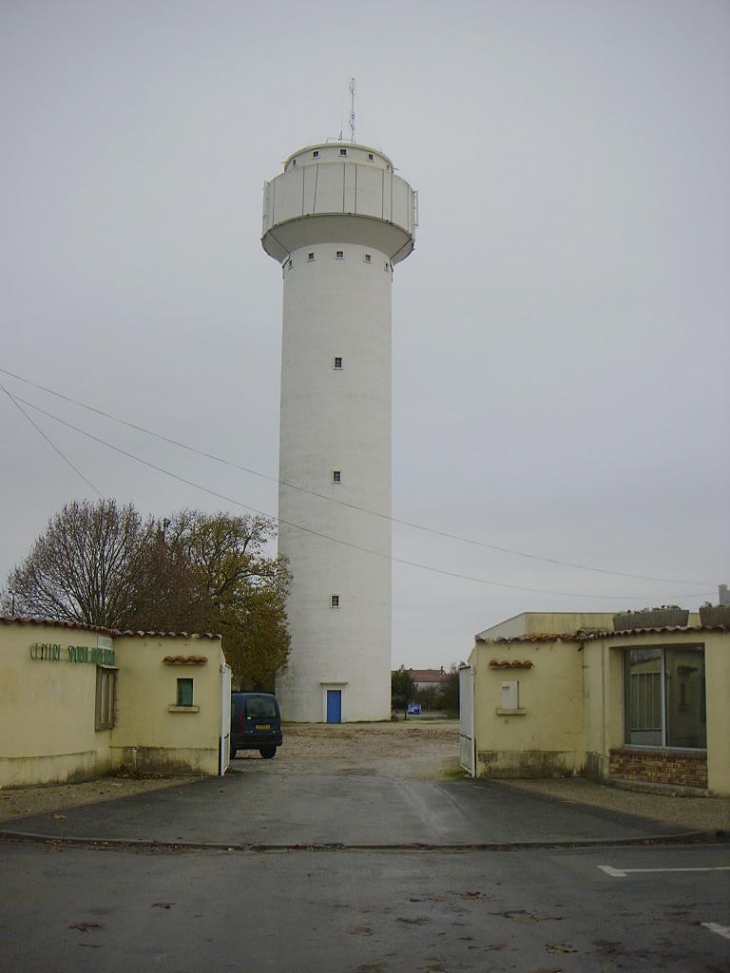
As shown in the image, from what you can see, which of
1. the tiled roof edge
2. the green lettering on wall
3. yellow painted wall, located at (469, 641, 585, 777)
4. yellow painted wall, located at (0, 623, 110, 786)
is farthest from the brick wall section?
the green lettering on wall

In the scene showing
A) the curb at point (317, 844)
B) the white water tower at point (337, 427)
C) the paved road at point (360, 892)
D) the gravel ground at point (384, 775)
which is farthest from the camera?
the white water tower at point (337, 427)

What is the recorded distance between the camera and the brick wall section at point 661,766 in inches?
732

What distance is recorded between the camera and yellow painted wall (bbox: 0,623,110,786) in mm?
19250

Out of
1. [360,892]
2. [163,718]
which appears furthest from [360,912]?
[163,718]

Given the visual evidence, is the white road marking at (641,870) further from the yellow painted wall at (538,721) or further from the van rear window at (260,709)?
the van rear window at (260,709)

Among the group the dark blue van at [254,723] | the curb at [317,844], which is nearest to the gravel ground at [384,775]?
the dark blue van at [254,723]

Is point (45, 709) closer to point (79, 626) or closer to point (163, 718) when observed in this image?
Result: point (79, 626)

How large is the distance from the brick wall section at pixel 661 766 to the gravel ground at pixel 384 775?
37 centimetres

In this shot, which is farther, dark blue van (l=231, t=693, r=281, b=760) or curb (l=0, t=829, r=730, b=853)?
dark blue van (l=231, t=693, r=281, b=760)

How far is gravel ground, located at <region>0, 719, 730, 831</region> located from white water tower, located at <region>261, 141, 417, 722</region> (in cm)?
844

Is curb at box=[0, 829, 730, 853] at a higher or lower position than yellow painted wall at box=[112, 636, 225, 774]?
lower

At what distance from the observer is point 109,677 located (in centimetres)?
2328

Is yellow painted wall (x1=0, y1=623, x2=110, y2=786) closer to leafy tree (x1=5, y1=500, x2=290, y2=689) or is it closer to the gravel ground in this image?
the gravel ground

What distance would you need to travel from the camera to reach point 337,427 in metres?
57.1
